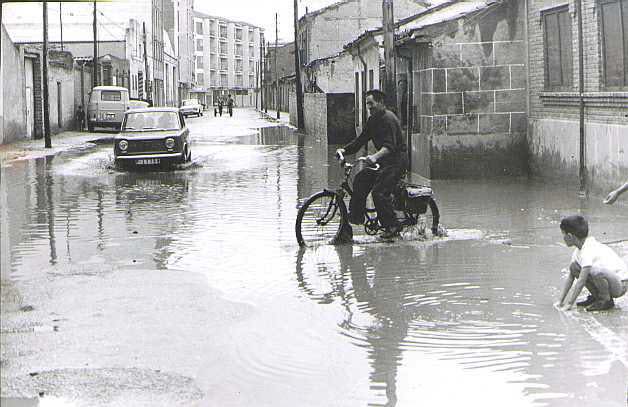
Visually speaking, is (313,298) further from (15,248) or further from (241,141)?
(241,141)

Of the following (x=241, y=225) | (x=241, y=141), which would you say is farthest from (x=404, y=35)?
(x=241, y=141)

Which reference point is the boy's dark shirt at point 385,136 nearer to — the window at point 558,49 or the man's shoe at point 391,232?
the man's shoe at point 391,232

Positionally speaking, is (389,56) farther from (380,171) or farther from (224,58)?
(224,58)

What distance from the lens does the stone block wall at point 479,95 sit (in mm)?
19250

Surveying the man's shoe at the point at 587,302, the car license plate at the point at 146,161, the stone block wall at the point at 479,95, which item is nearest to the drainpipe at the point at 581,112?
the stone block wall at the point at 479,95

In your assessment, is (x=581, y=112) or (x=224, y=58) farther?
(x=224, y=58)

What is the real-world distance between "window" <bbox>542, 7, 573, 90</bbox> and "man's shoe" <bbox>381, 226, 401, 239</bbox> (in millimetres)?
7275

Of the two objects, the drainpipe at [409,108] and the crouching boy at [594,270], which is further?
the drainpipe at [409,108]

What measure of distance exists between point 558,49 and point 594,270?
1144 centimetres

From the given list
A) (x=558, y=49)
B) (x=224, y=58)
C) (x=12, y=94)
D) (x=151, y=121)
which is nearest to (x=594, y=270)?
(x=558, y=49)

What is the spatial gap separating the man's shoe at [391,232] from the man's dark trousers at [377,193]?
0.17 feet

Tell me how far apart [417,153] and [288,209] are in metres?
6.44

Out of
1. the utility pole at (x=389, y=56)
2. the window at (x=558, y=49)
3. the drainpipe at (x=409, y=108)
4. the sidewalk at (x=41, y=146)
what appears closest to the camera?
the utility pole at (x=389, y=56)

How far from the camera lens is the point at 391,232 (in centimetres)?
1128
